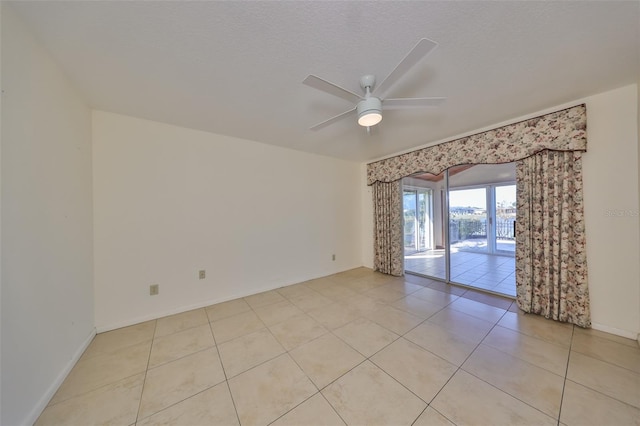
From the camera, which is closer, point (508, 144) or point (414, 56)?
point (414, 56)

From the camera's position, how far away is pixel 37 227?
136cm

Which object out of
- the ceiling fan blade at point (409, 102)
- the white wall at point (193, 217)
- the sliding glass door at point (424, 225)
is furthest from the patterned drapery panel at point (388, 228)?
the ceiling fan blade at point (409, 102)

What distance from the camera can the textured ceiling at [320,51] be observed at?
46.8 inches

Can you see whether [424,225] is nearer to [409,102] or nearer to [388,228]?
[388,228]

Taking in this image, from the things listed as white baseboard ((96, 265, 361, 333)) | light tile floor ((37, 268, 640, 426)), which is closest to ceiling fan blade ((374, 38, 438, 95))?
light tile floor ((37, 268, 640, 426))

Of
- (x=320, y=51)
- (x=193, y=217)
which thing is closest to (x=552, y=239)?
(x=320, y=51)

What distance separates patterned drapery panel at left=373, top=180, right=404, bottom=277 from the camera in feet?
12.9

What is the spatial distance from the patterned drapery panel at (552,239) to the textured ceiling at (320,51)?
70cm

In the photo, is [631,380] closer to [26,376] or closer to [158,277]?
[26,376]

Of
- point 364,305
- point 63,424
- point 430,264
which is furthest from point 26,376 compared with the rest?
point 430,264

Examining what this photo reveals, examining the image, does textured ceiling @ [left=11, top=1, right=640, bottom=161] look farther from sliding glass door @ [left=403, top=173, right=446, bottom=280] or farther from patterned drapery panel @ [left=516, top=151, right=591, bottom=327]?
sliding glass door @ [left=403, top=173, right=446, bottom=280]

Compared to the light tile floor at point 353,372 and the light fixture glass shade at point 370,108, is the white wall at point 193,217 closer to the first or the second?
the light tile floor at point 353,372

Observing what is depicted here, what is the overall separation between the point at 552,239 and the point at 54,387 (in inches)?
181

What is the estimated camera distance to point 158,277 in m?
2.51
